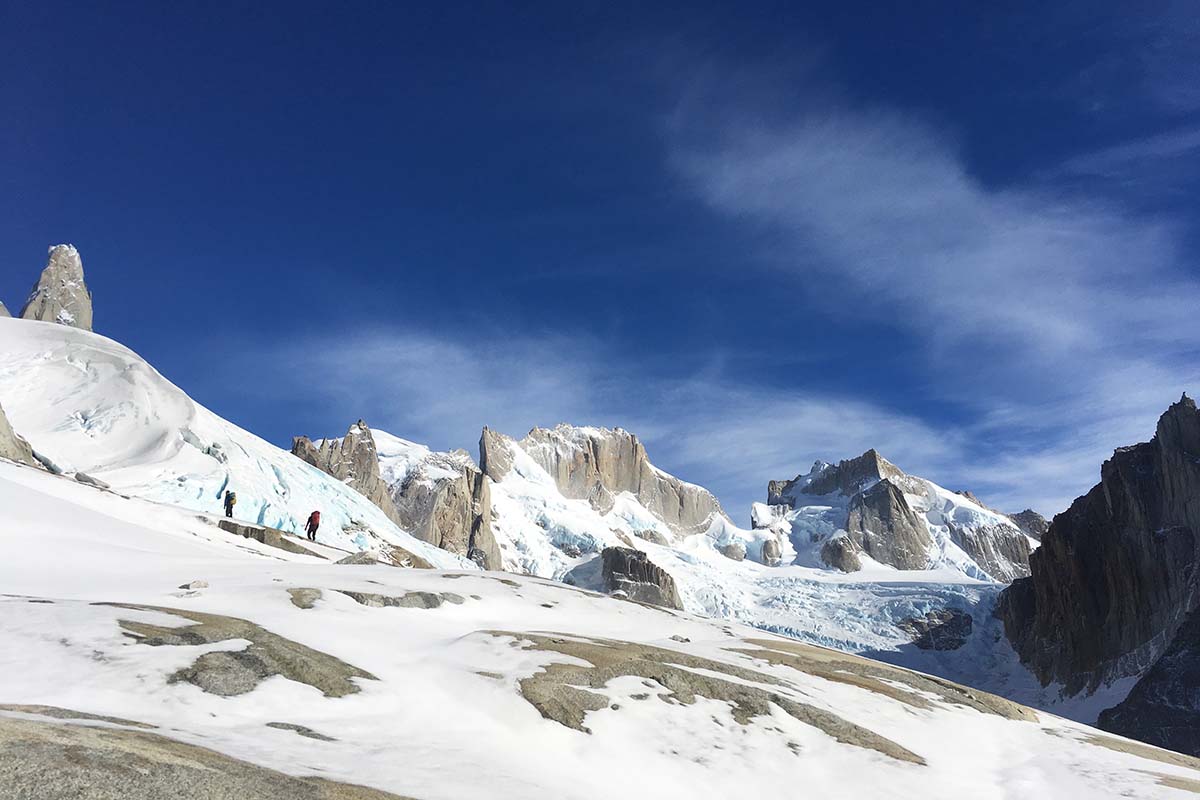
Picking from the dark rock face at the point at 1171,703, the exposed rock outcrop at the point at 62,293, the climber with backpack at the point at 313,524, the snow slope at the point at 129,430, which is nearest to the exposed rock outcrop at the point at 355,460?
the exposed rock outcrop at the point at 62,293

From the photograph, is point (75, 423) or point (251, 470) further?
point (251, 470)

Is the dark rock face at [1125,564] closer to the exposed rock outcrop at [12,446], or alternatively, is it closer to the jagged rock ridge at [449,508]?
the jagged rock ridge at [449,508]

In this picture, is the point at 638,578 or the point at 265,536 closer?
the point at 265,536

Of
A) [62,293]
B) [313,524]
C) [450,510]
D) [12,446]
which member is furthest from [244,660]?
[62,293]

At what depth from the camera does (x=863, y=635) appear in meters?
148

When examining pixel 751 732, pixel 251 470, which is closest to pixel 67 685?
pixel 751 732

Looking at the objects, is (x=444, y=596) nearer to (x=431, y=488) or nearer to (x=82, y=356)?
(x=82, y=356)

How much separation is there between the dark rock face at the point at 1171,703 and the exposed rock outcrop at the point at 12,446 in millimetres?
100788

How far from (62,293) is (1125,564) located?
208 m

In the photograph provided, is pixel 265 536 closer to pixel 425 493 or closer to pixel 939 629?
pixel 425 493

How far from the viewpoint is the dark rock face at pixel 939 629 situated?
148500 mm

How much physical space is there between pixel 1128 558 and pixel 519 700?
12695cm

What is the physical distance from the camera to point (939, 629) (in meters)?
152

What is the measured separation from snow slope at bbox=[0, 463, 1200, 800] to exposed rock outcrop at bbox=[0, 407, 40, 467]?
54.6ft
